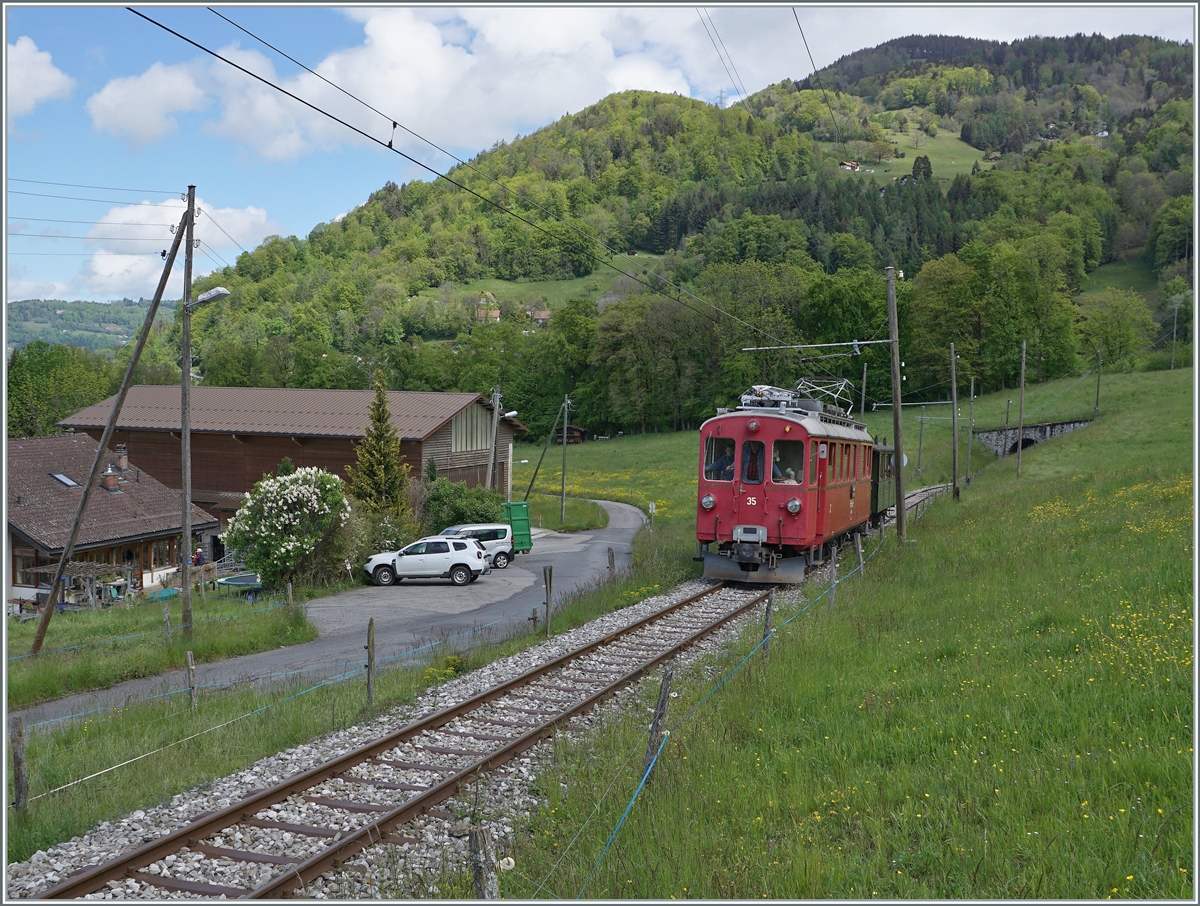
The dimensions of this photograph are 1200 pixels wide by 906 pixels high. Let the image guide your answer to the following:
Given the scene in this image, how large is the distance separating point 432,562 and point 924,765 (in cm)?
2269

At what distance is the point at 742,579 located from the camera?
20.4m

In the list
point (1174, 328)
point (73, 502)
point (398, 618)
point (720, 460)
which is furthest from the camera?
point (1174, 328)

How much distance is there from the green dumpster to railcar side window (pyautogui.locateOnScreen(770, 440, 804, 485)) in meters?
18.5

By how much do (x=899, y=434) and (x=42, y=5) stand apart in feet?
70.6

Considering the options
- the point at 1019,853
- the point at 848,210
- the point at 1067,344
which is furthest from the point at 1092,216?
the point at 1019,853

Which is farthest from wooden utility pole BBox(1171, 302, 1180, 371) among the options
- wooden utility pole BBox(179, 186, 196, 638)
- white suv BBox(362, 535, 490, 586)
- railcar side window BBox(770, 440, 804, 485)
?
wooden utility pole BBox(179, 186, 196, 638)

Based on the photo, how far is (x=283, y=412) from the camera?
44.5m

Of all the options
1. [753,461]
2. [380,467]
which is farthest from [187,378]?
[380,467]

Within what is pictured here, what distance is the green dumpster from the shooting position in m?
36.5

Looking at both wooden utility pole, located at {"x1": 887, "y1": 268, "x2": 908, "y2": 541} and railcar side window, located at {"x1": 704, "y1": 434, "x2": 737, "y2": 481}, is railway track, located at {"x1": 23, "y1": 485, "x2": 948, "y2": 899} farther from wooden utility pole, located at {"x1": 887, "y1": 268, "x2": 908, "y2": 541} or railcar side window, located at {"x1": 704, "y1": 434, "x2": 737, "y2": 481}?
wooden utility pole, located at {"x1": 887, "y1": 268, "x2": 908, "y2": 541}

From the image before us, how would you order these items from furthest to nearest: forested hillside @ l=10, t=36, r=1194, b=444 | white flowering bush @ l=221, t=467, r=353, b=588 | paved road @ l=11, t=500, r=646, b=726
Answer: forested hillside @ l=10, t=36, r=1194, b=444 < white flowering bush @ l=221, t=467, r=353, b=588 < paved road @ l=11, t=500, r=646, b=726

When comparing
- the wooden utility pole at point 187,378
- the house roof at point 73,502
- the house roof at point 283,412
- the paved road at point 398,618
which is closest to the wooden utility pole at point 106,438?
the wooden utility pole at point 187,378

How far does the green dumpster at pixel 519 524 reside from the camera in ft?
120

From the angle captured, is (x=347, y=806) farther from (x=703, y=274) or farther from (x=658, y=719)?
(x=703, y=274)
